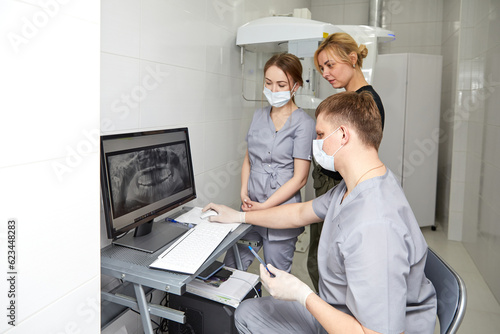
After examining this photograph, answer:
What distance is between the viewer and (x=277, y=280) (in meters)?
1.15

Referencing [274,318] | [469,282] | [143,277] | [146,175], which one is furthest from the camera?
[469,282]

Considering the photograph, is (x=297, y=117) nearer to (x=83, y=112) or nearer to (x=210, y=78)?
(x=210, y=78)

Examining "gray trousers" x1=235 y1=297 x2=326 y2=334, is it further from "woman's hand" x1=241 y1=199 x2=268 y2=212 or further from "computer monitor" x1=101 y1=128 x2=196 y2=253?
"woman's hand" x1=241 y1=199 x2=268 y2=212

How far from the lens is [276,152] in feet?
5.87

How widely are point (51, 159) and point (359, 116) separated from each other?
0.81 meters

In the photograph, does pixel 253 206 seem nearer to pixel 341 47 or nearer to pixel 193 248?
pixel 193 248

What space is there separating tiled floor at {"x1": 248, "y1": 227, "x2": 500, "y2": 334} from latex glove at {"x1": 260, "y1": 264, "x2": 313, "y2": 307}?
4.35 feet

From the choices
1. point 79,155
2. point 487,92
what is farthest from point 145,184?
point 487,92

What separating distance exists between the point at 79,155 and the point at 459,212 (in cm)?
332

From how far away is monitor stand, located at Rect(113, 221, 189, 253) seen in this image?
53.8 inches

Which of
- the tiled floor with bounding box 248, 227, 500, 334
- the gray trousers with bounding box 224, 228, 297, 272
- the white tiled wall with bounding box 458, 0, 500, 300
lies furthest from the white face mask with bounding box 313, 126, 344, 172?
the white tiled wall with bounding box 458, 0, 500, 300

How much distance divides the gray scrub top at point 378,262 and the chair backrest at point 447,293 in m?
0.03

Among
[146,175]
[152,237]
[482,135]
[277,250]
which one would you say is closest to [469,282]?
[482,135]

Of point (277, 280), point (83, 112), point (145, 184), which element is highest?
point (83, 112)
